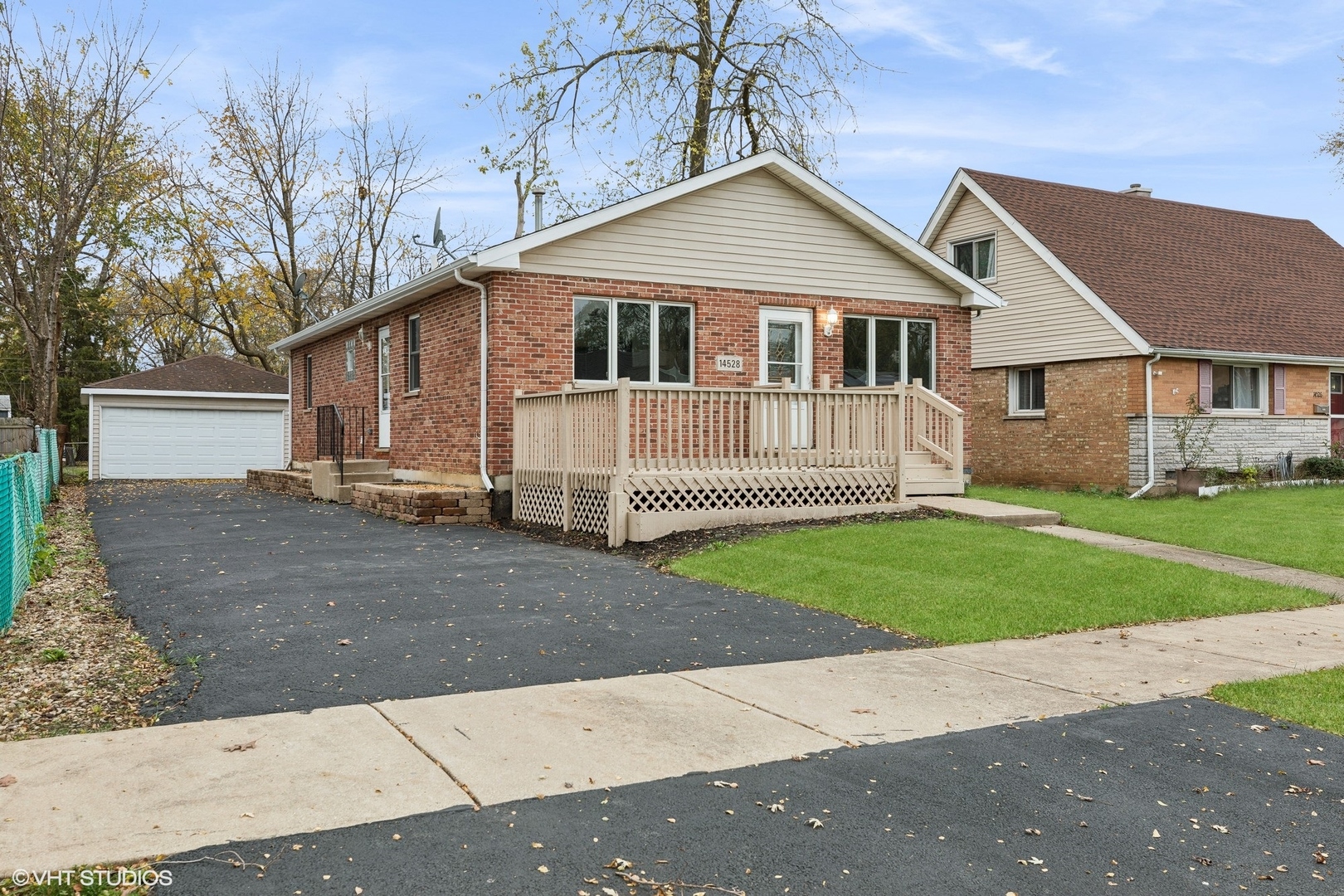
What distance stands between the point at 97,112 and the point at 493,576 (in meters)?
19.0

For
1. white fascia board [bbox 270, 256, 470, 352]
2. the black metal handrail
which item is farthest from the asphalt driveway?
the black metal handrail

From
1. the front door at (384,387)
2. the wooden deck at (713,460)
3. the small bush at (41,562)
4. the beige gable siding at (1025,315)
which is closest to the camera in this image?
the small bush at (41,562)

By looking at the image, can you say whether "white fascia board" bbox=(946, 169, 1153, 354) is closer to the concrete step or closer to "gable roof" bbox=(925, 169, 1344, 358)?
"gable roof" bbox=(925, 169, 1344, 358)

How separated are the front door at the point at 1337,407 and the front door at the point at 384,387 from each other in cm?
2088

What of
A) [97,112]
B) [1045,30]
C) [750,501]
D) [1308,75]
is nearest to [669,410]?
[750,501]

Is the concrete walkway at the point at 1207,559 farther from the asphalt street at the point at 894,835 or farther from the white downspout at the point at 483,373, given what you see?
the white downspout at the point at 483,373

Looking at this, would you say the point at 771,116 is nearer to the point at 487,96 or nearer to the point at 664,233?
the point at 487,96

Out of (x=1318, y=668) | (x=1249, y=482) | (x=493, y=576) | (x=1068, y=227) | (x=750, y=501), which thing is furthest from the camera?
(x=1068, y=227)

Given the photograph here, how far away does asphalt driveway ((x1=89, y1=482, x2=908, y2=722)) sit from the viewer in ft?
19.7

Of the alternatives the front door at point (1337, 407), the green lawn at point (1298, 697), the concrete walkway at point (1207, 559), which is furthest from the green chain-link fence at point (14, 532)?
the front door at point (1337, 407)

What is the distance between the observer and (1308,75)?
27266mm

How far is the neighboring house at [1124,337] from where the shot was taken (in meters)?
21.3

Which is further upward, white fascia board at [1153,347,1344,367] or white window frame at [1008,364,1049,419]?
white fascia board at [1153,347,1344,367]

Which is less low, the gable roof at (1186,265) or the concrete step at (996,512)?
the gable roof at (1186,265)
